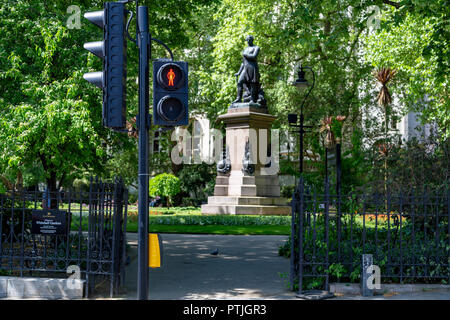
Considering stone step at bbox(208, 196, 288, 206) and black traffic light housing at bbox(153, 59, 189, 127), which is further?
stone step at bbox(208, 196, 288, 206)

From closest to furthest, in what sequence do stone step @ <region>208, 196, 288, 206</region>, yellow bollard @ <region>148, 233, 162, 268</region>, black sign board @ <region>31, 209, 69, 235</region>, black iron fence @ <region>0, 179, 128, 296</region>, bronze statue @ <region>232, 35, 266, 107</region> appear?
1. yellow bollard @ <region>148, 233, 162, 268</region>
2. black iron fence @ <region>0, 179, 128, 296</region>
3. black sign board @ <region>31, 209, 69, 235</region>
4. stone step @ <region>208, 196, 288, 206</region>
5. bronze statue @ <region>232, 35, 266, 107</region>

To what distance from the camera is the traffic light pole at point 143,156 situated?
6.55m

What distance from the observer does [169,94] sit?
6.54 meters

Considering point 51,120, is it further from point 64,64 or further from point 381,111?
point 381,111

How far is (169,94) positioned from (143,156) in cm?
81

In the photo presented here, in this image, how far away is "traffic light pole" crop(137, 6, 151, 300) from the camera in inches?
258

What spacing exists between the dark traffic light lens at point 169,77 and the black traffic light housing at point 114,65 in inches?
18.4

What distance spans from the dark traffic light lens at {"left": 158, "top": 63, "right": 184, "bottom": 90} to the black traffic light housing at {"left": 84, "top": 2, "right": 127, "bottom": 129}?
47 cm

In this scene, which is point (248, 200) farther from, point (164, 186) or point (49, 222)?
point (49, 222)

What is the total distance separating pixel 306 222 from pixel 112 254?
10.7ft

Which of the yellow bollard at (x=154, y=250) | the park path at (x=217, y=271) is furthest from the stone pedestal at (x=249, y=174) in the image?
the yellow bollard at (x=154, y=250)

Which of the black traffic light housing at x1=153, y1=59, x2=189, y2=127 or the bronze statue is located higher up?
the bronze statue

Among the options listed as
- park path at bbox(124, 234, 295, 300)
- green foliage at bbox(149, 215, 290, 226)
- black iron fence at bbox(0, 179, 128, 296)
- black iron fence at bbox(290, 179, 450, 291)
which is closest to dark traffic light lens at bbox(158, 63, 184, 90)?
black iron fence at bbox(0, 179, 128, 296)

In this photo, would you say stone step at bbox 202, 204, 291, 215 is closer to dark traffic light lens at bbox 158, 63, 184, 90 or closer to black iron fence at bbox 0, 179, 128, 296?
black iron fence at bbox 0, 179, 128, 296
